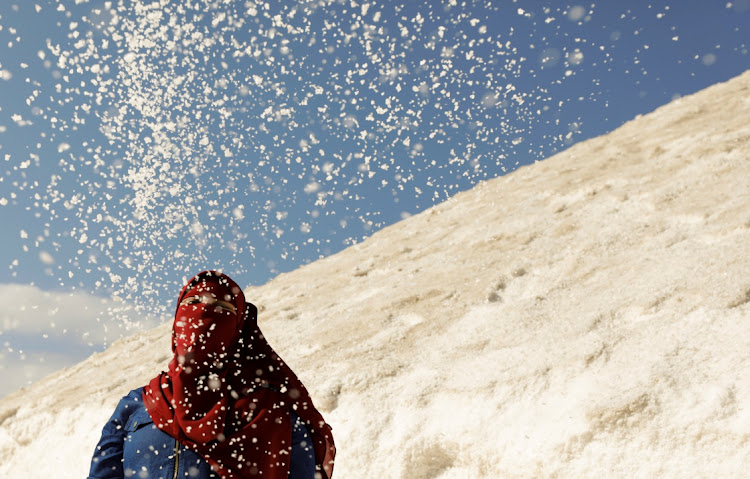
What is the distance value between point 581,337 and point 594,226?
5.96ft

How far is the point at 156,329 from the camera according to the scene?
796cm

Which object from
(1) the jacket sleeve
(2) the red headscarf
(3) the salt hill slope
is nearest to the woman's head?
(2) the red headscarf

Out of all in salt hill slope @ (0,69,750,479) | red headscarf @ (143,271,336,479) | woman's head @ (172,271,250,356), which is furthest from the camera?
salt hill slope @ (0,69,750,479)

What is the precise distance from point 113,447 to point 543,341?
2439mm

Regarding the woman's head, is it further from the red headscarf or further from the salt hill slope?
the salt hill slope

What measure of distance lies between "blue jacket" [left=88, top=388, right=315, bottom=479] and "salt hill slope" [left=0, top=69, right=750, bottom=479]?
105 cm

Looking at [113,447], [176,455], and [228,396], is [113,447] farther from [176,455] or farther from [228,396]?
[228,396]

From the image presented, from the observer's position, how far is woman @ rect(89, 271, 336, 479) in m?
2.35

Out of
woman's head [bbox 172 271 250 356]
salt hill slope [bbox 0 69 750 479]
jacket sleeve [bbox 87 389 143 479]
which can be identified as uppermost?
woman's head [bbox 172 271 250 356]

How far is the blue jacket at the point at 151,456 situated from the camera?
2365 mm

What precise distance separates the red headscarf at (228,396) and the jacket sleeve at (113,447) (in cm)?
10

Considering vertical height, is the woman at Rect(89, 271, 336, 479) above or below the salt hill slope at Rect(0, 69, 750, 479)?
above

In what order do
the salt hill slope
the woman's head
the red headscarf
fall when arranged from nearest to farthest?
the red headscarf, the woman's head, the salt hill slope

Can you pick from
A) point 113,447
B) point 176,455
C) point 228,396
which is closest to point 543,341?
point 228,396
